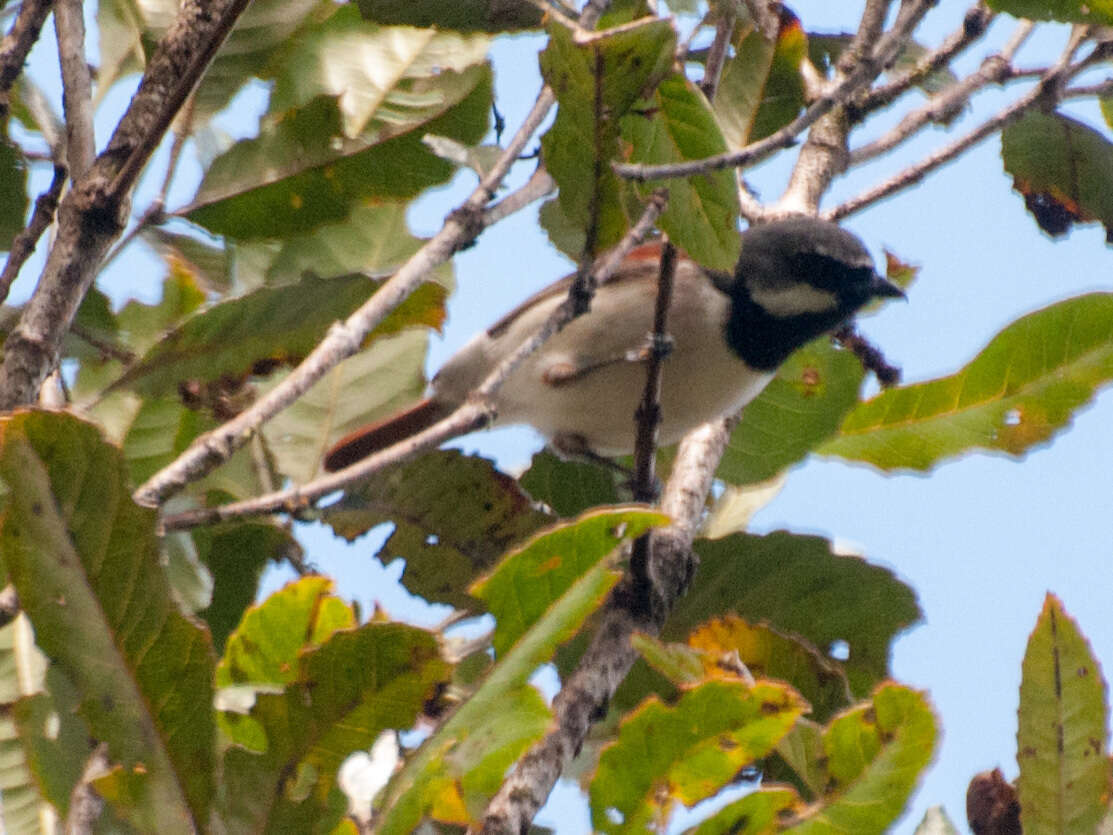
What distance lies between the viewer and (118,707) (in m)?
1.57

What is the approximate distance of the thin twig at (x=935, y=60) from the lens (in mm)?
3381

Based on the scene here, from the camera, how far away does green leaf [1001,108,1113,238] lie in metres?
3.59

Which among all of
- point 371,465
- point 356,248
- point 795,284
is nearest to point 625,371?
point 795,284

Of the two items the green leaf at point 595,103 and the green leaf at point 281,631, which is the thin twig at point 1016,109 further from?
the green leaf at point 281,631

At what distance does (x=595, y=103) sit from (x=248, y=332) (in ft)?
2.64

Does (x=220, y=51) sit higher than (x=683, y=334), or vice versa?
(x=220, y=51)

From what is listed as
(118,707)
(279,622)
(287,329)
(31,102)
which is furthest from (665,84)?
(31,102)

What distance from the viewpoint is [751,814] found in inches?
66.1

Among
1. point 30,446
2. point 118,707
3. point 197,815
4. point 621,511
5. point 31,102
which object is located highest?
point 31,102

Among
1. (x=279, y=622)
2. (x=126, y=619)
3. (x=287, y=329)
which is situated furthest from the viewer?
(x=287, y=329)

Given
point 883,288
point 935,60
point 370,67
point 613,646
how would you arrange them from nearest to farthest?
1. point 613,646
2. point 370,67
3. point 935,60
4. point 883,288

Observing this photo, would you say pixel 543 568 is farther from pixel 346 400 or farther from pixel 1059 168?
pixel 1059 168

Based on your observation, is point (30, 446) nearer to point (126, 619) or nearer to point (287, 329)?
point (126, 619)

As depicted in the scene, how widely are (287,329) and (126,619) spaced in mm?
1122
